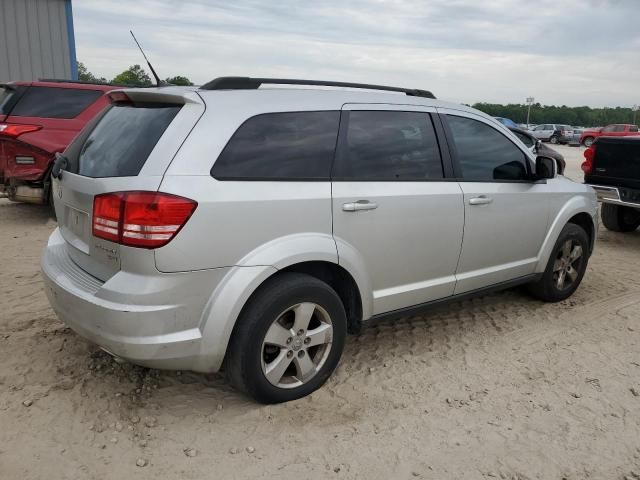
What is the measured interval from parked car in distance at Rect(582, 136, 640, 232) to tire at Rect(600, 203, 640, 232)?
2.67 ft

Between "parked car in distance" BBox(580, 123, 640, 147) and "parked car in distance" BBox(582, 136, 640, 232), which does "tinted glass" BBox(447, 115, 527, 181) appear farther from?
"parked car in distance" BBox(580, 123, 640, 147)

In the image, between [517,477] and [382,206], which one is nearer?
[517,477]

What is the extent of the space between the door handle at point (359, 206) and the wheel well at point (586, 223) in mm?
2493

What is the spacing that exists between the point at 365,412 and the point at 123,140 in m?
1.93

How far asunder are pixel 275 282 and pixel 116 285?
78 cm

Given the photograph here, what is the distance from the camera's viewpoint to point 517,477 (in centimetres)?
251

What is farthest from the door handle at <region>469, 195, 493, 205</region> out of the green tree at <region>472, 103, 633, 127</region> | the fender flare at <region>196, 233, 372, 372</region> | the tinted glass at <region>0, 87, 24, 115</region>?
the green tree at <region>472, 103, 633, 127</region>

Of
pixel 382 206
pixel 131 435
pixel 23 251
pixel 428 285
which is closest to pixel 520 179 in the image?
pixel 428 285

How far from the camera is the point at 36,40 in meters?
12.7

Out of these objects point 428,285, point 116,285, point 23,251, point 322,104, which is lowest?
point 23,251

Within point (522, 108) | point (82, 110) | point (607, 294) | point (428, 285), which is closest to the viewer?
point (428, 285)

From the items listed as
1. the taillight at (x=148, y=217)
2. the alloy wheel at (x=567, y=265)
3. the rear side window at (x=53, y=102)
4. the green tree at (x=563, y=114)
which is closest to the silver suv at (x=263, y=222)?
the taillight at (x=148, y=217)

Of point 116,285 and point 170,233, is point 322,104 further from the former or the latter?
point 116,285

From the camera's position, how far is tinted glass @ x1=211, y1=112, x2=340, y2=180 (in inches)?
107
